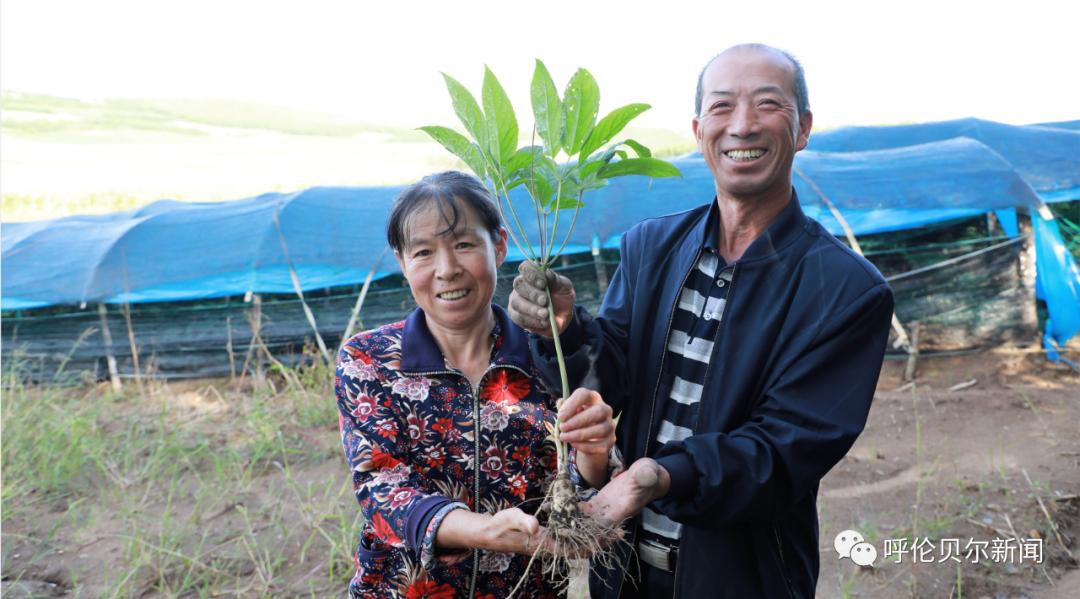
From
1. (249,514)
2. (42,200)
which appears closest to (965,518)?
(249,514)

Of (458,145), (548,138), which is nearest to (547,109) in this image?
(548,138)

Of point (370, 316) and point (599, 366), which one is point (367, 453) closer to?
point (599, 366)

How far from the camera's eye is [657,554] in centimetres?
150

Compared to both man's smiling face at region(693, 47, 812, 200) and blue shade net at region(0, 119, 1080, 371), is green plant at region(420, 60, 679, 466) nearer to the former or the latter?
man's smiling face at region(693, 47, 812, 200)

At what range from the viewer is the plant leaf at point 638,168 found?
144cm

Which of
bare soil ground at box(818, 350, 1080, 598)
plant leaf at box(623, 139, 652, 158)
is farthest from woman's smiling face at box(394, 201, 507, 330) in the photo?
bare soil ground at box(818, 350, 1080, 598)

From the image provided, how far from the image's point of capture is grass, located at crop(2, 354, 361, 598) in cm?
312

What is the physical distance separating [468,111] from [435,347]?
1.51ft

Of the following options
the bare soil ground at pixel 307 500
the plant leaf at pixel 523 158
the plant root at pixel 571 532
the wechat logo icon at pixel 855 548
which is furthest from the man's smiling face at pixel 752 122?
→ the wechat logo icon at pixel 855 548

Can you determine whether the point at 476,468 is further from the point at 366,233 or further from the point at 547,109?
the point at 366,233

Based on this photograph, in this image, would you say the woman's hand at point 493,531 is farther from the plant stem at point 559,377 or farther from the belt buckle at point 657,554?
the belt buckle at point 657,554

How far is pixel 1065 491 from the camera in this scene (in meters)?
3.70

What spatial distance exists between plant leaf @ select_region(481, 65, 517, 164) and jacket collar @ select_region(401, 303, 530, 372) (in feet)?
1.13

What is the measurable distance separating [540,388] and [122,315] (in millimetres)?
6257
